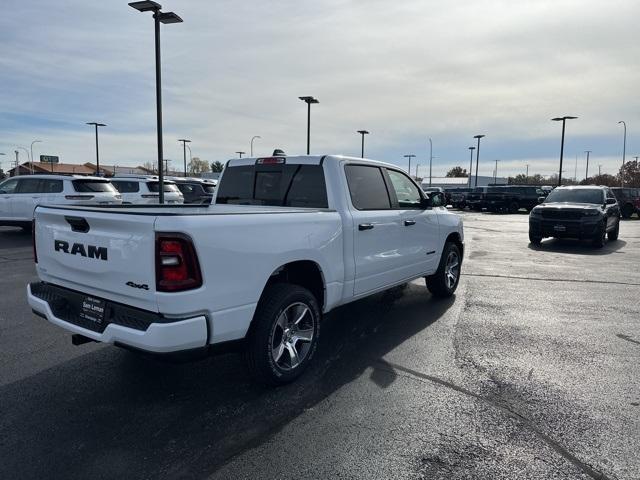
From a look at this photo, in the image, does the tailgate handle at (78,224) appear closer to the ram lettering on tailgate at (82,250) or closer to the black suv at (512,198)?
the ram lettering on tailgate at (82,250)

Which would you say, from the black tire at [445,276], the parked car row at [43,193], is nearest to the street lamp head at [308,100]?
the parked car row at [43,193]

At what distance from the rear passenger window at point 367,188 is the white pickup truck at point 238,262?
0.01 m

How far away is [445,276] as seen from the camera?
666 cm

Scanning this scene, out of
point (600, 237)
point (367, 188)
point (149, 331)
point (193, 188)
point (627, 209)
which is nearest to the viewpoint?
point (149, 331)

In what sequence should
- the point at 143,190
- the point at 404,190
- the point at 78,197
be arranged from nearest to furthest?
the point at 404,190
the point at 78,197
the point at 143,190

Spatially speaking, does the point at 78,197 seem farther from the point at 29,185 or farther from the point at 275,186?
the point at 275,186

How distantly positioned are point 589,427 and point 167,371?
10.7 feet

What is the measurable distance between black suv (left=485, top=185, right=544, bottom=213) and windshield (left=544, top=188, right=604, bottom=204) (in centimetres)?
1902

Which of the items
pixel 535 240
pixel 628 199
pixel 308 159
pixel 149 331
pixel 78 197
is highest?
pixel 308 159

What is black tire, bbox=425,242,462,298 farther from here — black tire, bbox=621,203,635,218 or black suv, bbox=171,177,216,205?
black tire, bbox=621,203,635,218

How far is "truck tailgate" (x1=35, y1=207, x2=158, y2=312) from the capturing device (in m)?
2.95

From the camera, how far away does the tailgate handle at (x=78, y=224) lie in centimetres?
333

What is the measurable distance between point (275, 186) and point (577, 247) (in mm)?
11524

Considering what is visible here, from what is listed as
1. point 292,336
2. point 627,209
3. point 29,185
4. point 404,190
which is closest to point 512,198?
point 627,209
